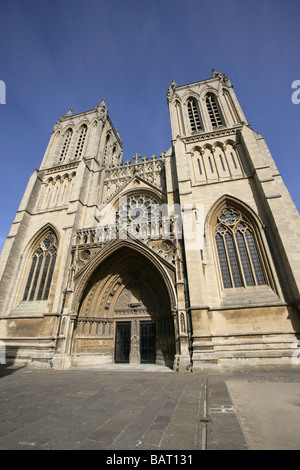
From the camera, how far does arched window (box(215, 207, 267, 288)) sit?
10836 millimetres

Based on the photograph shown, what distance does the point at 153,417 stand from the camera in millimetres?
3461

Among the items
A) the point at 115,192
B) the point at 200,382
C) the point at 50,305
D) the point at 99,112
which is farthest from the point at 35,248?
the point at 99,112

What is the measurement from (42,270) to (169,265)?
9.21m

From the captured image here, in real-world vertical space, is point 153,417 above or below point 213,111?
below

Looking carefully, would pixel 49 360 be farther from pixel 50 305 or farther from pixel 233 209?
pixel 233 209

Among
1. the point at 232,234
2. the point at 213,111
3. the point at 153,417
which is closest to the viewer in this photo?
the point at 153,417

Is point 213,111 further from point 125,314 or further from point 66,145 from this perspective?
point 125,314

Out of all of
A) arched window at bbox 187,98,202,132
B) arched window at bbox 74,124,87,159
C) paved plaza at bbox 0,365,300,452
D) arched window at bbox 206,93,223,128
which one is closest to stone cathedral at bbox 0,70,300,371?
arched window at bbox 206,93,223,128

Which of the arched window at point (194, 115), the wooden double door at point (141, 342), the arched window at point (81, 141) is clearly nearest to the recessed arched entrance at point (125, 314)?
the wooden double door at point (141, 342)

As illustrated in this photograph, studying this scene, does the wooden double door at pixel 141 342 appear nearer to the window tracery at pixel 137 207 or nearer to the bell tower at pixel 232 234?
the bell tower at pixel 232 234

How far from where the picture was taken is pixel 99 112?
22.8 m

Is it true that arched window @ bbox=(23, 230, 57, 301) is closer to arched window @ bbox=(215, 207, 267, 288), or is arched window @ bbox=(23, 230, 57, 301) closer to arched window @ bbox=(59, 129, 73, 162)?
arched window @ bbox=(59, 129, 73, 162)

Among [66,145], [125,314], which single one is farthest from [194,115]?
[125,314]

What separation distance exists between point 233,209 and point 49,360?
12804 mm
